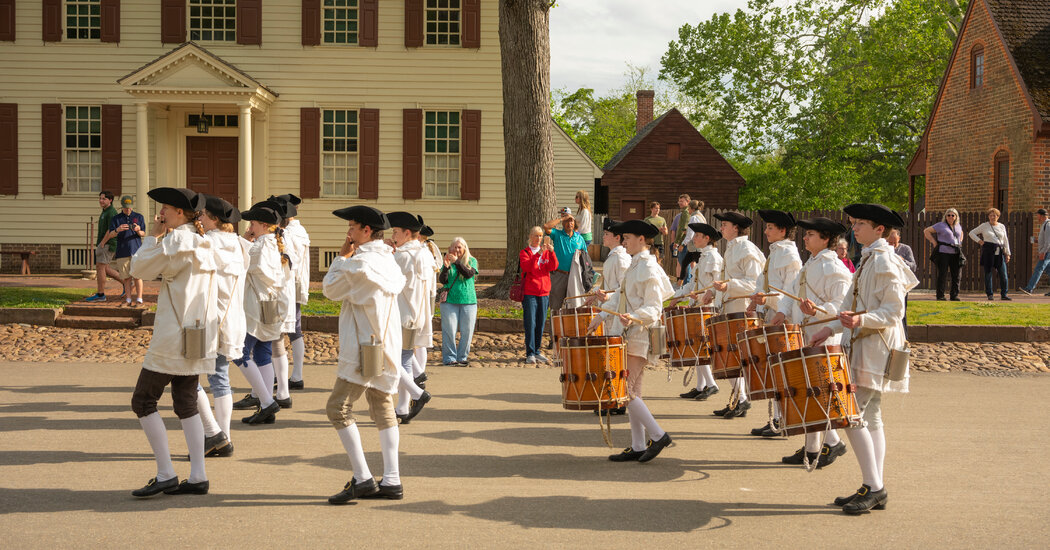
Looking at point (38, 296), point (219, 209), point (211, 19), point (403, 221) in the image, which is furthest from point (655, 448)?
point (211, 19)

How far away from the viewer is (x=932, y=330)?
14.9 metres

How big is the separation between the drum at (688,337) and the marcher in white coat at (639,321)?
0.92 m

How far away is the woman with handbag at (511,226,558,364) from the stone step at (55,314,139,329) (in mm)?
6170

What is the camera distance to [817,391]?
19.6 feet

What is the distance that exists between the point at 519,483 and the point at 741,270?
364cm

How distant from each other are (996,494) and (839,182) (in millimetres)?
41523

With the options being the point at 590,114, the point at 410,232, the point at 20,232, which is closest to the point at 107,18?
the point at 20,232

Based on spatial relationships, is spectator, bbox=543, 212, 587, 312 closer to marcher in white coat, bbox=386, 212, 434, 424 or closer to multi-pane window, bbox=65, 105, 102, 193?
marcher in white coat, bbox=386, 212, 434, 424

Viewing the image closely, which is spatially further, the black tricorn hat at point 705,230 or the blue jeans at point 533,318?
the blue jeans at point 533,318

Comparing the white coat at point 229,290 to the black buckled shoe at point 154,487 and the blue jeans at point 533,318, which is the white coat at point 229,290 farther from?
the blue jeans at point 533,318

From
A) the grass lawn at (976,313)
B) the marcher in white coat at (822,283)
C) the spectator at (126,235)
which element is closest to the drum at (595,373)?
the marcher in white coat at (822,283)

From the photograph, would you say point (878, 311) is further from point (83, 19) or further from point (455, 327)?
point (83, 19)

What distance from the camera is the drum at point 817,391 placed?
5.96m

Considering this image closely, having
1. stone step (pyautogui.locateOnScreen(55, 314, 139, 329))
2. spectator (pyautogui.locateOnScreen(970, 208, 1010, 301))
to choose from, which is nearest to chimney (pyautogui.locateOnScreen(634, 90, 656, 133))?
spectator (pyautogui.locateOnScreen(970, 208, 1010, 301))
